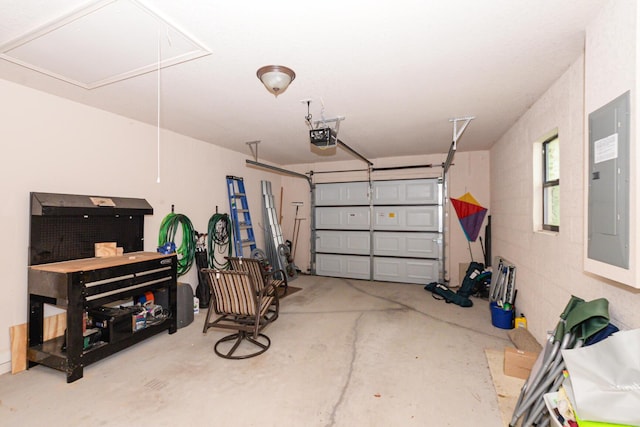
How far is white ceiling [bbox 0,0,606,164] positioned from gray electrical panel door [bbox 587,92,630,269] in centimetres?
68

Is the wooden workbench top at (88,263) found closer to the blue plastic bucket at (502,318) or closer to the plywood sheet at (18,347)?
the plywood sheet at (18,347)

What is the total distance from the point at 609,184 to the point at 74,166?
14.5 ft

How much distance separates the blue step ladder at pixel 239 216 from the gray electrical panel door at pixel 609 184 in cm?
471

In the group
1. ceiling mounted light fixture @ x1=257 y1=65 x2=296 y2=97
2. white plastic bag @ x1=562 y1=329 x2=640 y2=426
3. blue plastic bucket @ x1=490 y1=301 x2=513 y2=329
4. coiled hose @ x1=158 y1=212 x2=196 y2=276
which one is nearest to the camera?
white plastic bag @ x1=562 y1=329 x2=640 y2=426

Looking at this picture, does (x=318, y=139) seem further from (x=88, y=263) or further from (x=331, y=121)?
(x=88, y=263)

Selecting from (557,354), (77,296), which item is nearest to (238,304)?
(77,296)

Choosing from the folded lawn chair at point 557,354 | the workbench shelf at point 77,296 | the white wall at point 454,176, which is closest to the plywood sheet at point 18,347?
the workbench shelf at point 77,296

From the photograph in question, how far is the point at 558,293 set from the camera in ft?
8.39

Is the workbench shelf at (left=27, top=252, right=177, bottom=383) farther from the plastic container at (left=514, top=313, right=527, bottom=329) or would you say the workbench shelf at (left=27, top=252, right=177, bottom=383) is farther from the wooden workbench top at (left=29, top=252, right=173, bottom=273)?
the plastic container at (left=514, top=313, right=527, bottom=329)

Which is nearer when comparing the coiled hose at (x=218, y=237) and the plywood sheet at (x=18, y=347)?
the plywood sheet at (x=18, y=347)

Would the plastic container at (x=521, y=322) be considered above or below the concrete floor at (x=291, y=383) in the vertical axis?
above

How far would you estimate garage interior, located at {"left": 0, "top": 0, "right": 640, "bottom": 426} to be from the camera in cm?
170

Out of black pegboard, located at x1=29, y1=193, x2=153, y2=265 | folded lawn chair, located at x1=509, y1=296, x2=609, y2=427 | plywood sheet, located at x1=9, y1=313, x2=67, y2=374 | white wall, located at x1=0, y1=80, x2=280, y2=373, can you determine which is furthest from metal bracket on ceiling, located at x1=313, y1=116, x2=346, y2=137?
plywood sheet, located at x1=9, y1=313, x2=67, y2=374

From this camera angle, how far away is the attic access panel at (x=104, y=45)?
173 centimetres
